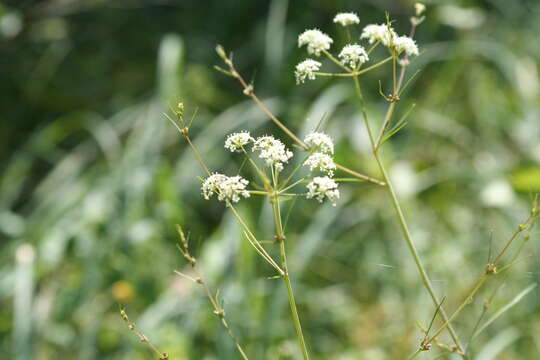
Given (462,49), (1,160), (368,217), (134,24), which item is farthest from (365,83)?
(1,160)

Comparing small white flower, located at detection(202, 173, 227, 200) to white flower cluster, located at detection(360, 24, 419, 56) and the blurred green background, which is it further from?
the blurred green background

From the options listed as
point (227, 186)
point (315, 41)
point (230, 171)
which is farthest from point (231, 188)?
point (230, 171)

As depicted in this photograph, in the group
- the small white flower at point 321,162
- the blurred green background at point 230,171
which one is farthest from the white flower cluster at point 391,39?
the blurred green background at point 230,171

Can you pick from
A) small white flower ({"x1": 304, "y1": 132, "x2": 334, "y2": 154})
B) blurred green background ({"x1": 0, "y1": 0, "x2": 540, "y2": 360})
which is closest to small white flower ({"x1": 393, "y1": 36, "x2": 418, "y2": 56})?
small white flower ({"x1": 304, "y1": 132, "x2": 334, "y2": 154})

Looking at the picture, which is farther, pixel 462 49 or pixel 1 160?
pixel 1 160

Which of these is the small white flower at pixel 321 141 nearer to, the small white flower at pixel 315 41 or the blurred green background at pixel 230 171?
the small white flower at pixel 315 41

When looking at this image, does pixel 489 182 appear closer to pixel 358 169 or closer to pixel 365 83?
pixel 358 169
